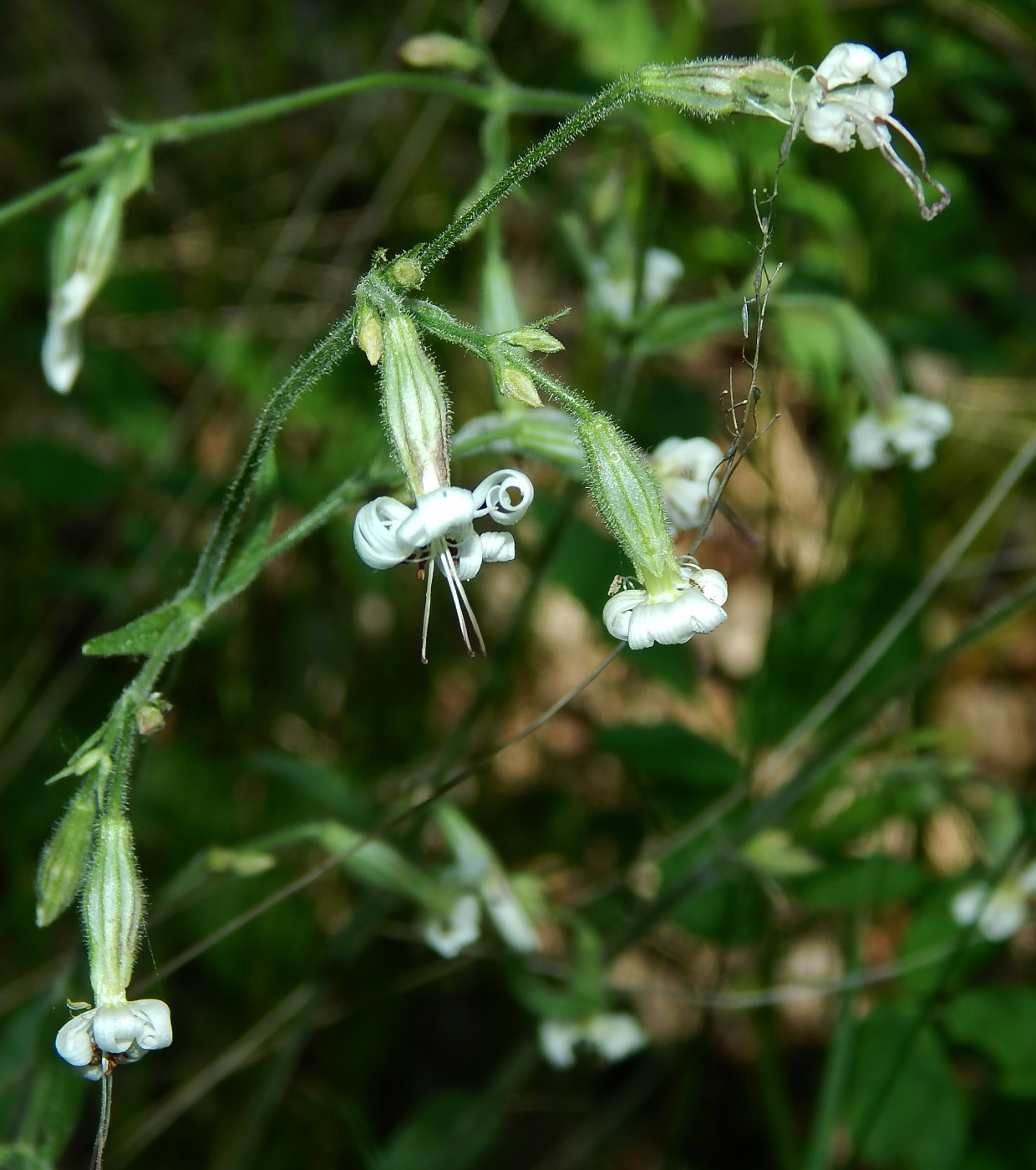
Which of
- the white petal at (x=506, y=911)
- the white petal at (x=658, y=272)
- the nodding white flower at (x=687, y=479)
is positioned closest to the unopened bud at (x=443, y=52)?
the white petal at (x=658, y=272)

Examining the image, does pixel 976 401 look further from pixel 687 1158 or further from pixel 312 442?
pixel 687 1158

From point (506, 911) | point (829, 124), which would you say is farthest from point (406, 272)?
point (506, 911)

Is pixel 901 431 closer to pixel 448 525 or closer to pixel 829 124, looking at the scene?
pixel 829 124

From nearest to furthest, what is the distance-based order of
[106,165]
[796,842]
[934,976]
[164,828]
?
[106,165], [934,976], [796,842], [164,828]

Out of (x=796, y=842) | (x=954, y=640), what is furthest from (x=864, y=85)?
(x=796, y=842)

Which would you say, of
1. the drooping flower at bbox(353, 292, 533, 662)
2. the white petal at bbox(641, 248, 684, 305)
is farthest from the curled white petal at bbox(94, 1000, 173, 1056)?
the white petal at bbox(641, 248, 684, 305)
